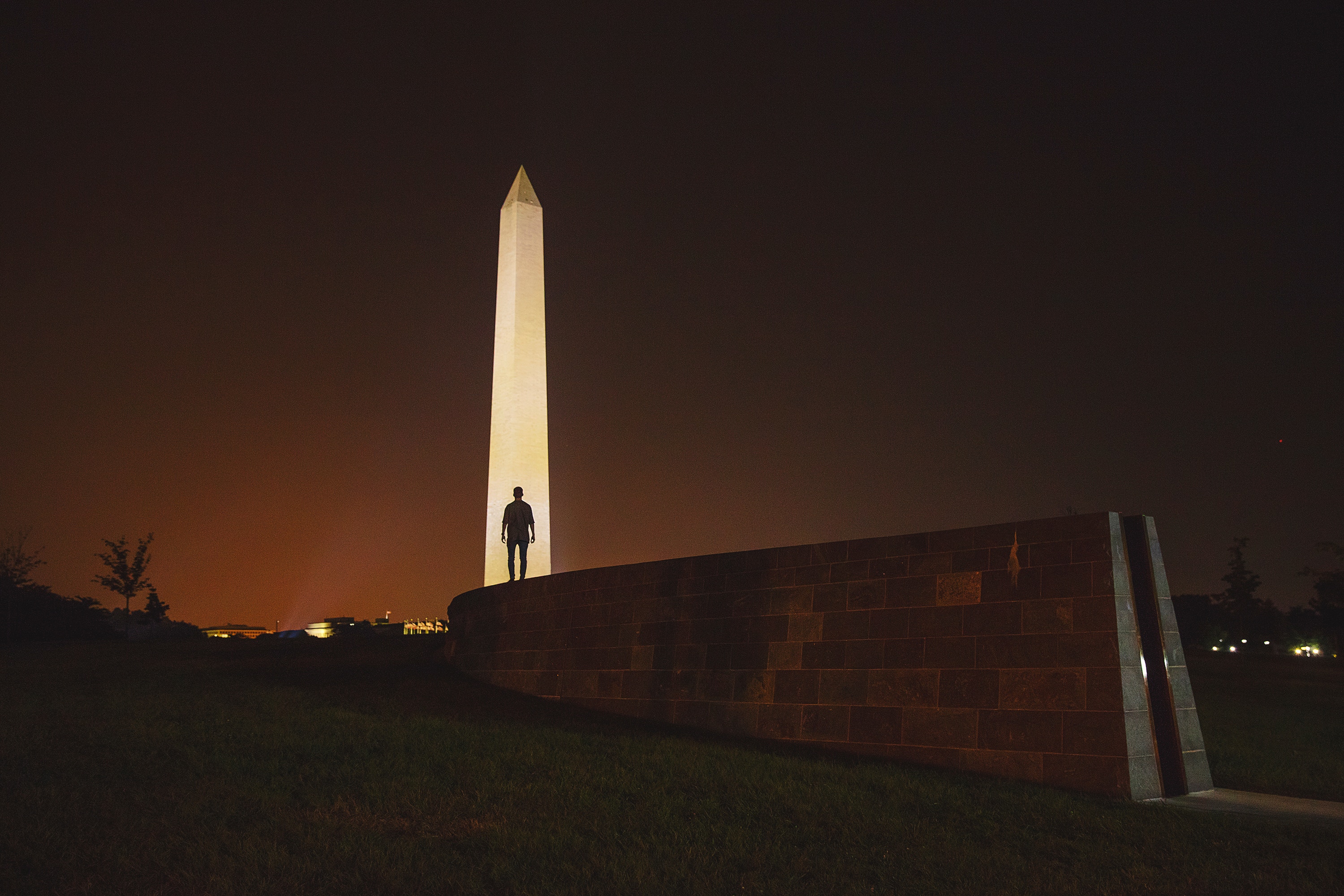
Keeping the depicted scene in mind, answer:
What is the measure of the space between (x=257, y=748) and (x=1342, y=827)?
847 centimetres

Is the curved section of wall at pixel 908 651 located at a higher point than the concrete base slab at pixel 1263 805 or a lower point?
higher

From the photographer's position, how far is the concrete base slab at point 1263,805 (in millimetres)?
7957

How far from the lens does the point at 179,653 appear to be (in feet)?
70.1

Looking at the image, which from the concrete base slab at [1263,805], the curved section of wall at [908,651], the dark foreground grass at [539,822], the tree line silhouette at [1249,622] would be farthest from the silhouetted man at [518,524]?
the tree line silhouette at [1249,622]

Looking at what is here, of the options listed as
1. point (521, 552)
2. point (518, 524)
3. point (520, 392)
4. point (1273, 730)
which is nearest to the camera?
point (1273, 730)

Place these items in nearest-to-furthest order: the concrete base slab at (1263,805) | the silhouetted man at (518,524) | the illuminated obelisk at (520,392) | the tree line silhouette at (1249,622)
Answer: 1. the concrete base slab at (1263,805)
2. the silhouetted man at (518,524)
3. the illuminated obelisk at (520,392)
4. the tree line silhouette at (1249,622)

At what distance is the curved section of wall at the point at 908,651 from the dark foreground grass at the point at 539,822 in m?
0.64

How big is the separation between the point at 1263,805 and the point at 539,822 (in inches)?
225

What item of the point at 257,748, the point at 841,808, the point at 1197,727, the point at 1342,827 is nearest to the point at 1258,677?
the point at 1197,727

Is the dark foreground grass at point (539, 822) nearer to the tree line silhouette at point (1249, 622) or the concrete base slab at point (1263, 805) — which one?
the concrete base slab at point (1263, 805)

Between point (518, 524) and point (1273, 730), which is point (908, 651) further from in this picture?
point (518, 524)

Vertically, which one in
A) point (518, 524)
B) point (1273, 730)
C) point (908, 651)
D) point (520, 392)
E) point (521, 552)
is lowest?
point (1273, 730)

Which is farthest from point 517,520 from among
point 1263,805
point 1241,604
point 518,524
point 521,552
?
point 1241,604

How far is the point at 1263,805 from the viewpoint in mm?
8523
